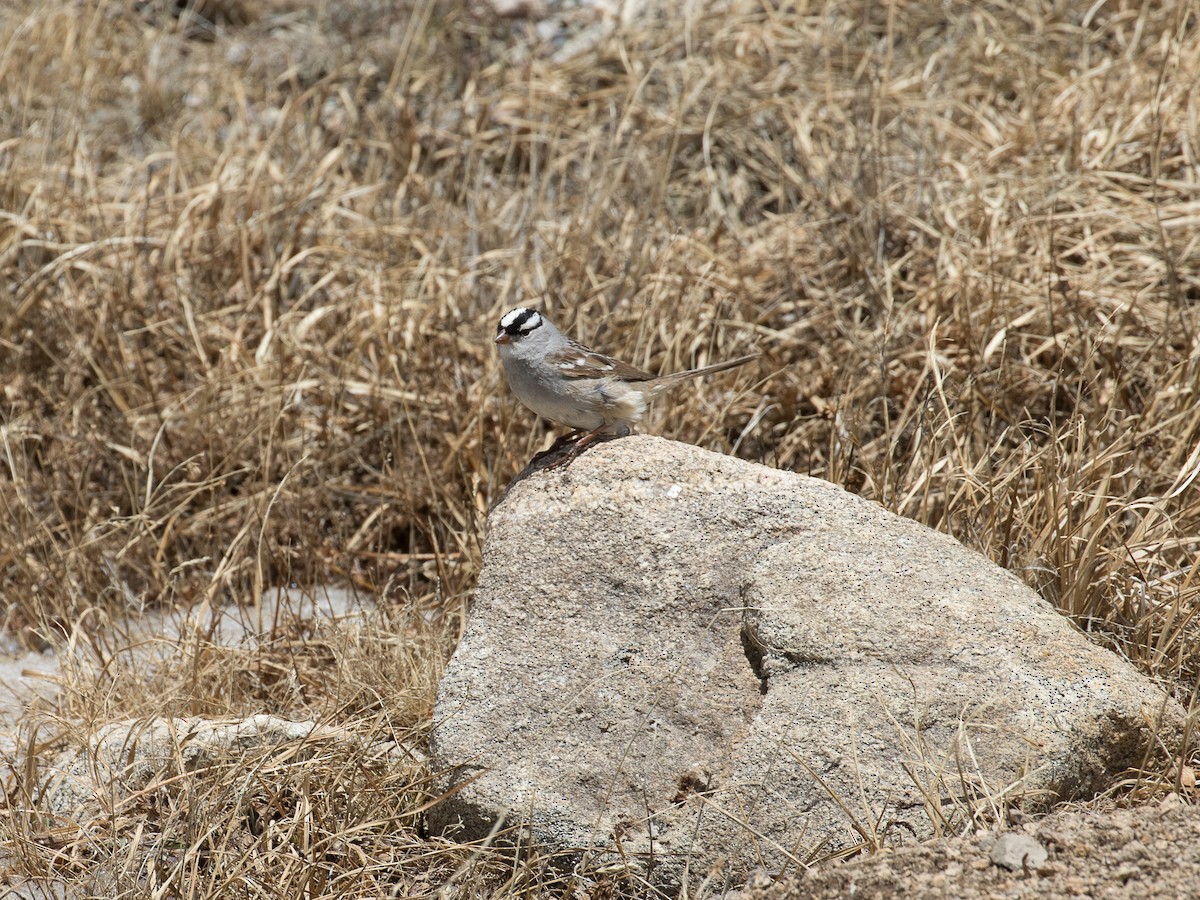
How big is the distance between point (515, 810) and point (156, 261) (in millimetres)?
3704

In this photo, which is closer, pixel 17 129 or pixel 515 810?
pixel 515 810

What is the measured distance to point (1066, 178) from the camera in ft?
17.0

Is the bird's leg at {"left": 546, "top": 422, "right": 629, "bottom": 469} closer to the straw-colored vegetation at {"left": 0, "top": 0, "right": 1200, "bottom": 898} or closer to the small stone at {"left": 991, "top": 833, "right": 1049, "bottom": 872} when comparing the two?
the straw-colored vegetation at {"left": 0, "top": 0, "right": 1200, "bottom": 898}

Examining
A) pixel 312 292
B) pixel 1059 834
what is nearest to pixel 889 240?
pixel 312 292

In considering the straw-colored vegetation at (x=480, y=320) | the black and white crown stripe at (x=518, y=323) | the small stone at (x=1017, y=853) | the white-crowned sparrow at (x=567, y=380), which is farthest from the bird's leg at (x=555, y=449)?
the small stone at (x=1017, y=853)

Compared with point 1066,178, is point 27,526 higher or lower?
lower

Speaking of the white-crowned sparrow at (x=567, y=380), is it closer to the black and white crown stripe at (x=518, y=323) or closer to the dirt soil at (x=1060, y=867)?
the black and white crown stripe at (x=518, y=323)

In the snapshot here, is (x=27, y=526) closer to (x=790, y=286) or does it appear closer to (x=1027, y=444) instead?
(x=790, y=286)

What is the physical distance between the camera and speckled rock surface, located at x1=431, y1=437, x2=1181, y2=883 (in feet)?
9.45

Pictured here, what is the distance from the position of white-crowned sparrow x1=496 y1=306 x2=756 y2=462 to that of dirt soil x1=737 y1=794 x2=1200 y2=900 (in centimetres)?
160

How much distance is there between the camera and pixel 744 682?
311 centimetres

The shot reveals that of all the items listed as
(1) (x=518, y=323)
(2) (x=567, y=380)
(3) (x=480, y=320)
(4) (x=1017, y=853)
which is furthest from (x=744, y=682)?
(3) (x=480, y=320)

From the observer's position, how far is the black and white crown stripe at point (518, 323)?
387 centimetres

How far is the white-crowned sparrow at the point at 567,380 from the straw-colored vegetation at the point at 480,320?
2.88 feet
